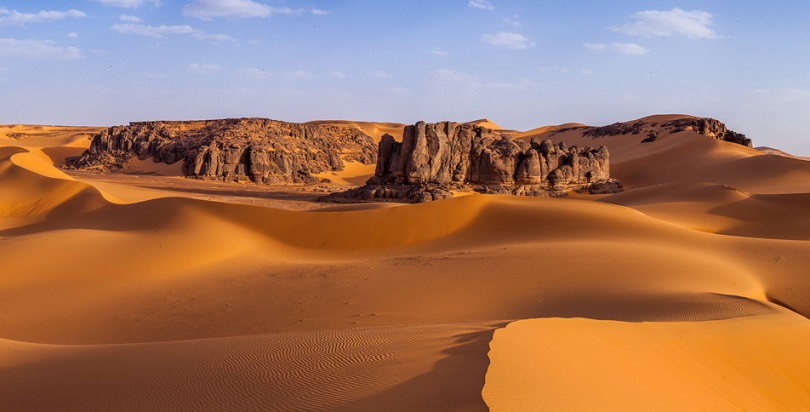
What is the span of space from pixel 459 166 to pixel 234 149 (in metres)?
18.5

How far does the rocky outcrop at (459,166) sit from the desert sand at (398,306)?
810cm

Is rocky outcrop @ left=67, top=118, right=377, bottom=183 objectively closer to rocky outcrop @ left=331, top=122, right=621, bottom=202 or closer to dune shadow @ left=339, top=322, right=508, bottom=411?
rocky outcrop @ left=331, top=122, right=621, bottom=202

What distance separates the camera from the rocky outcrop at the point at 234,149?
1544 inches

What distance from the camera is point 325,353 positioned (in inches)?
196

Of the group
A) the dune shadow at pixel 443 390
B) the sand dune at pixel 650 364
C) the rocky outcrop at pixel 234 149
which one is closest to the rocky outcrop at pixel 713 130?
the rocky outcrop at pixel 234 149

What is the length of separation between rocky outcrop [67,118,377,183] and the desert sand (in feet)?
54.0

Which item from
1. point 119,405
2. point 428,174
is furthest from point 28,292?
point 428,174

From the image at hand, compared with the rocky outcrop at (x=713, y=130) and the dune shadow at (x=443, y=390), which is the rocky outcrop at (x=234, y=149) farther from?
the dune shadow at (x=443, y=390)

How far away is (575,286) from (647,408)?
5.96 metres

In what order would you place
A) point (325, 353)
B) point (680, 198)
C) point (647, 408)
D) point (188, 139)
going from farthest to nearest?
point (188, 139) < point (680, 198) < point (325, 353) < point (647, 408)

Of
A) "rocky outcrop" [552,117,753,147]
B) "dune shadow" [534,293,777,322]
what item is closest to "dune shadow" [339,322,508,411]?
"dune shadow" [534,293,777,322]

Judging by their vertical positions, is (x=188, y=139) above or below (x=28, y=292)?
above

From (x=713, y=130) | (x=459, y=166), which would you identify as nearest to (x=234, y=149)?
(x=459, y=166)

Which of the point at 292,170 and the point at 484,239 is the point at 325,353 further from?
the point at 292,170
